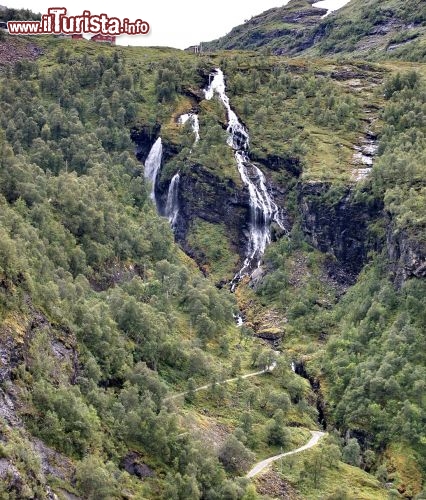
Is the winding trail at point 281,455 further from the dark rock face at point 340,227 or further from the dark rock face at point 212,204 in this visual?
Answer: the dark rock face at point 212,204

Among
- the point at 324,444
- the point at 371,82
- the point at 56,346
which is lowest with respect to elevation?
the point at 324,444

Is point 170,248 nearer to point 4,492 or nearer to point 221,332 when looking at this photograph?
point 221,332

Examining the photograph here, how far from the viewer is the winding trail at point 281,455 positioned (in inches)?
3008

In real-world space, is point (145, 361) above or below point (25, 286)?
below

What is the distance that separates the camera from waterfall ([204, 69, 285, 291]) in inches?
5320

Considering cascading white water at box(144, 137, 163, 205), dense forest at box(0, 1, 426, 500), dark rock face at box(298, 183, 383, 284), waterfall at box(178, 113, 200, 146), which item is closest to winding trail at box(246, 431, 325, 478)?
dense forest at box(0, 1, 426, 500)

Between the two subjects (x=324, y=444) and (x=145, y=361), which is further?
(x=145, y=361)

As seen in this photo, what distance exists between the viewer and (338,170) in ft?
448

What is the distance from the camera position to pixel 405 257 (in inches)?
4245

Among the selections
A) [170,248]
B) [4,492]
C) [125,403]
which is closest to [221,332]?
[170,248]

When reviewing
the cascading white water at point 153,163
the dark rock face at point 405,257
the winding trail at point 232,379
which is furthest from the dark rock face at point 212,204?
the winding trail at point 232,379

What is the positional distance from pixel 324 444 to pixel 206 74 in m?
99.7

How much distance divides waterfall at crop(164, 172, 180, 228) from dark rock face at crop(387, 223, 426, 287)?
43104mm

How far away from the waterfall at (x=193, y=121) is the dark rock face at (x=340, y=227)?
26595mm
